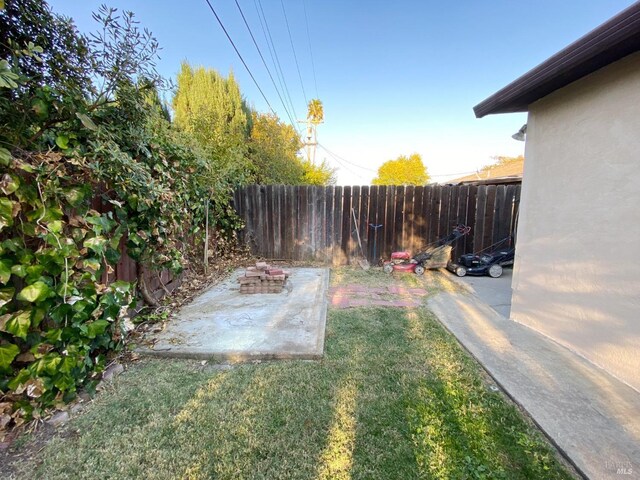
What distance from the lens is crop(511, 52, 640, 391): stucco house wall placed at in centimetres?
202

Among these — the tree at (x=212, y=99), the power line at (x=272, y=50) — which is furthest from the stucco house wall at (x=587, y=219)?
the tree at (x=212, y=99)

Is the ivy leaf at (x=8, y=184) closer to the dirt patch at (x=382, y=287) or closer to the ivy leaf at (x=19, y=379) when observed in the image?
the ivy leaf at (x=19, y=379)

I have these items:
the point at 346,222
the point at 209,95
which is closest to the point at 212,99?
the point at 209,95

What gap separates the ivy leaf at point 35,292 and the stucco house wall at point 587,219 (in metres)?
3.72

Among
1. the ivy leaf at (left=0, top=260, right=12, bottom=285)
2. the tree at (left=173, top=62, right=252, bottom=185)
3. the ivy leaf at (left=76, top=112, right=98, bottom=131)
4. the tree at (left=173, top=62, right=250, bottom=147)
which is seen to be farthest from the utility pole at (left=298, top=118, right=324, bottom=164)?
the ivy leaf at (left=0, top=260, right=12, bottom=285)

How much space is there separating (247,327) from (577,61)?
3.51 meters

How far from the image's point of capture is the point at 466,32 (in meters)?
7.27

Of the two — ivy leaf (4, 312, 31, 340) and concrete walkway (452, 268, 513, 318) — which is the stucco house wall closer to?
concrete walkway (452, 268, 513, 318)

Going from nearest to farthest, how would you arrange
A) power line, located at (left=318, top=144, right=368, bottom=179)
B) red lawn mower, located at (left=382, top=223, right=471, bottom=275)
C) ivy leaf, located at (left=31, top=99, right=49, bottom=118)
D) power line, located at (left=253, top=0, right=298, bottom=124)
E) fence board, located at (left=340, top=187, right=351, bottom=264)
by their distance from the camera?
ivy leaf, located at (left=31, top=99, right=49, bottom=118) < red lawn mower, located at (left=382, top=223, right=471, bottom=275) < fence board, located at (left=340, top=187, right=351, bottom=264) < power line, located at (left=253, top=0, right=298, bottom=124) < power line, located at (left=318, top=144, right=368, bottom=179)

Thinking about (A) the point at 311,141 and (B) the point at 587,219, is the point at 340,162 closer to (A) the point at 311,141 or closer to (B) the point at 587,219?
(A) the point at 311,141

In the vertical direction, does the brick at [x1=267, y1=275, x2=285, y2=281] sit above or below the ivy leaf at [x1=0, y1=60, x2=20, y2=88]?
below

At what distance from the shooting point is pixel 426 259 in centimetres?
543

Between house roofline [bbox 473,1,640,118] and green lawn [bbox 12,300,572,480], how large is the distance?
2399 millimetres

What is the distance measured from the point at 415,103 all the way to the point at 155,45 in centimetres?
1283
